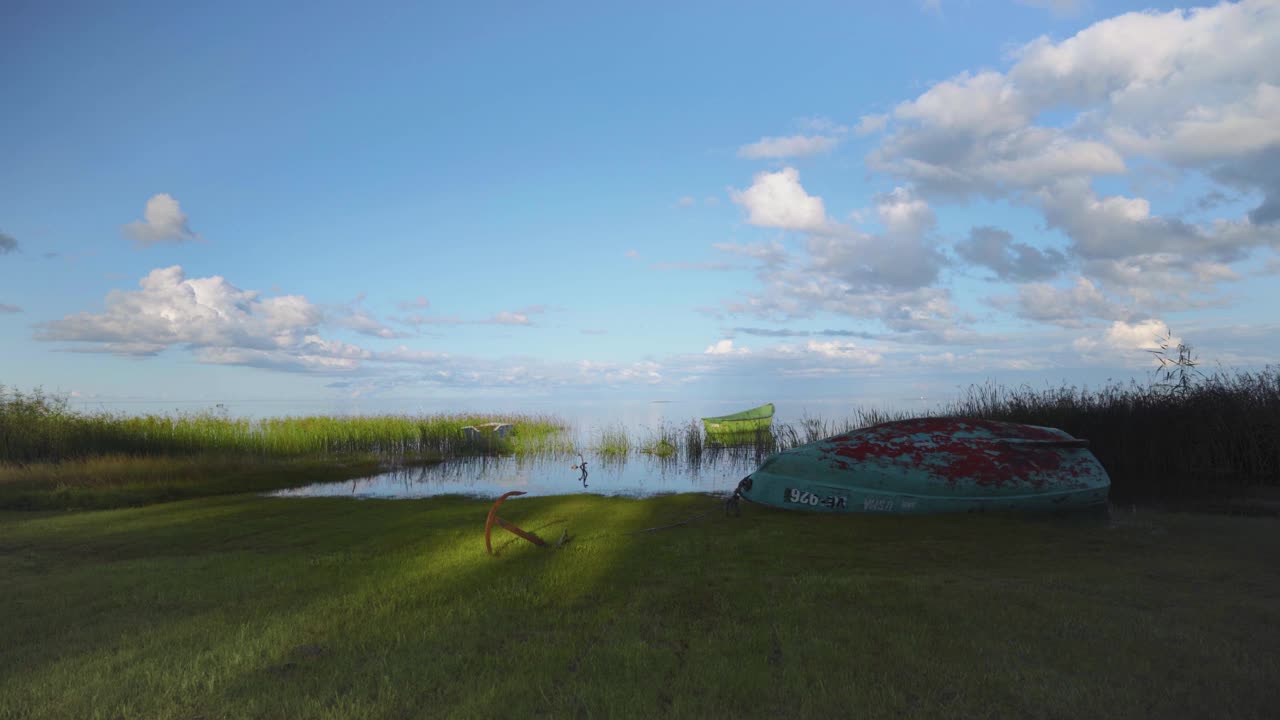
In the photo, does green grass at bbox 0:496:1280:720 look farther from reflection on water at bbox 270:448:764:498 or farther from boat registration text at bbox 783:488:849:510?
reflection on water at bbox 270:448:764:498

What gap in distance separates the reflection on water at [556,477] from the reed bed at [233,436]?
2696mm

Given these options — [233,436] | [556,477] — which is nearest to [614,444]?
[556,477]

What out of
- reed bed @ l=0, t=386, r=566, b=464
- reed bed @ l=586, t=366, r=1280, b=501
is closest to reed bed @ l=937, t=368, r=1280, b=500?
reed bed @ l=586, t=366, r=1280, b=501

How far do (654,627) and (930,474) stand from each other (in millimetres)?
5663

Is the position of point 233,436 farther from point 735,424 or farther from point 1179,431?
point 1179,431

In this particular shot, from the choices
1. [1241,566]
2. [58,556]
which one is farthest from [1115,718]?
[58,556]

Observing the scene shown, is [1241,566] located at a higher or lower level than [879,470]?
lower

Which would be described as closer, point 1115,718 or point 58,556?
point 1115,718

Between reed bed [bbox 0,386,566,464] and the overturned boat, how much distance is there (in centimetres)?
1608

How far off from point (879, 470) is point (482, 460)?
15384mm

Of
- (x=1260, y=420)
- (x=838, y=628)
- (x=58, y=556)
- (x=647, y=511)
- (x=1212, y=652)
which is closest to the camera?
(x=1212, y=652)

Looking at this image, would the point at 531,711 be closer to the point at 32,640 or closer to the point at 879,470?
the point at 32,640

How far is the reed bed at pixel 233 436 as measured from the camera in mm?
17766

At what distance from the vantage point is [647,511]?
8188 mm
